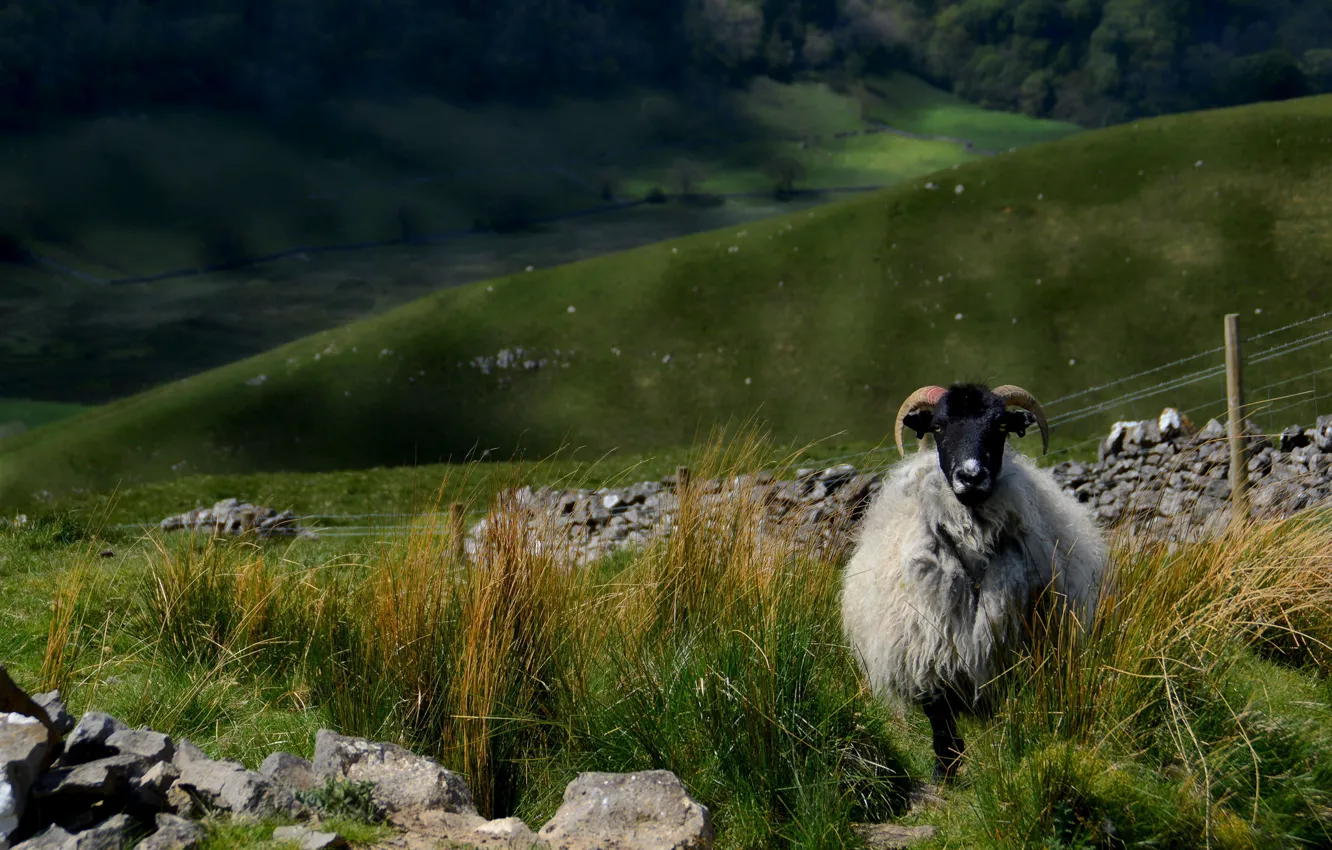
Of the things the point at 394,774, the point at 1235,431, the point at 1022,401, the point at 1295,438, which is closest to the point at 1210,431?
the point at 1235,431

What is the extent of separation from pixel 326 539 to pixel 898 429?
34.6 feet

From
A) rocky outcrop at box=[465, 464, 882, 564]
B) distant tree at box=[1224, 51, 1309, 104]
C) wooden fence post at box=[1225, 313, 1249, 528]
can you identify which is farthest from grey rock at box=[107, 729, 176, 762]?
distant tree at box=[1224, 51, 1309, 104]

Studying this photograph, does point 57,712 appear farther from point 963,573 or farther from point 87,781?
point 963,573

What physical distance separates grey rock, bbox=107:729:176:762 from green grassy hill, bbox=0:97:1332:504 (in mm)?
41903

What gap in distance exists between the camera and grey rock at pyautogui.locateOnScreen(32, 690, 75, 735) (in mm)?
5938

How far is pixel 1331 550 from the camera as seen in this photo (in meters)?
7.43

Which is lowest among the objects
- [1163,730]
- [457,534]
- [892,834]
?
[892,834]

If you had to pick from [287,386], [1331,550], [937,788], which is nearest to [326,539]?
[937,788]

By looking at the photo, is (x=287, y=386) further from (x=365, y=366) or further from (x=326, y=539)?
(x=326, y=539)

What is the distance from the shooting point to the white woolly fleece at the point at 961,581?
6.76m

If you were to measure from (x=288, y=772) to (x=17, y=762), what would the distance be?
3.91 ft

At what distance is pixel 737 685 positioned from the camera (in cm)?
629

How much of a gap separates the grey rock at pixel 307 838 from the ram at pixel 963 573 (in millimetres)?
3540

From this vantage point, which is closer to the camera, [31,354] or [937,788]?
[937,788]
